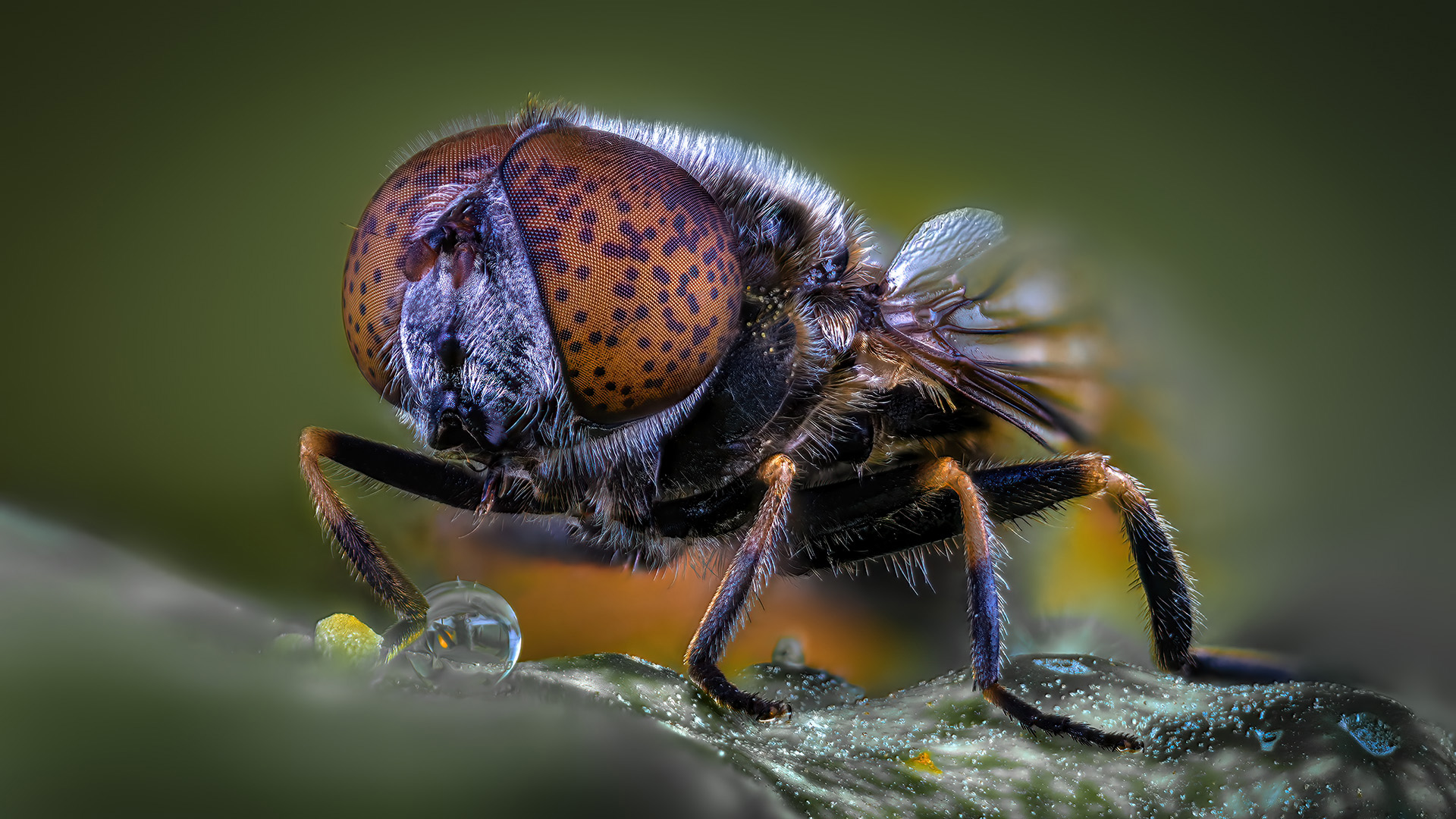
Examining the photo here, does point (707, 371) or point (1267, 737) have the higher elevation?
point (707, 371)

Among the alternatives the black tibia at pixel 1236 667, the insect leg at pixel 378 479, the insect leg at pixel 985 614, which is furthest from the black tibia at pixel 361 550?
the black tibia at pixel 1236 667

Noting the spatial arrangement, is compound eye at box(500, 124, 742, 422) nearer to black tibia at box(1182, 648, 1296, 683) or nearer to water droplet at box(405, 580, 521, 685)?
water droplet at box(405, 580, 521, 685)

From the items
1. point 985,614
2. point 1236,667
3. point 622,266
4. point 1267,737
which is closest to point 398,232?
point 622,266

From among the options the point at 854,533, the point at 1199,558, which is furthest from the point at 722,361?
the point at 1199,558

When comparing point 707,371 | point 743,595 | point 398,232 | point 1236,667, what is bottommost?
point 1236,667

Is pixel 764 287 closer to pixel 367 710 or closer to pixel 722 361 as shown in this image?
pixel 722 361

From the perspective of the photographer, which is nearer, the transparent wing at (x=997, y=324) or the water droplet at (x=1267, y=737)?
the water droplet at (x=1267, y=737)

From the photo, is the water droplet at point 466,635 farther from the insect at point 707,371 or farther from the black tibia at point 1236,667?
the black tibia at point 1236,667

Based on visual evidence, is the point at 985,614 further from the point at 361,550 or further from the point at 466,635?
the point at 361,550
